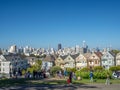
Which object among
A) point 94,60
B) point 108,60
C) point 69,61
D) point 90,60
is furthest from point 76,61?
point 108,60

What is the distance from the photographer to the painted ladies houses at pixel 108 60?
291 ft

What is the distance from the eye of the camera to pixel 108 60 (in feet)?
293

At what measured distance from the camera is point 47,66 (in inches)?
4227

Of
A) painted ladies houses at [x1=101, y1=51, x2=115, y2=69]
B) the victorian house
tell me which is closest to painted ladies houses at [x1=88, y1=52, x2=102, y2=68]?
painted ladies houses at [x1=101, y1=51, x2=115, y2=69]

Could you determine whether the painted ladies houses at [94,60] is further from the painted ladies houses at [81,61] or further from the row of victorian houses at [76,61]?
the painted ladies houses at [81,61]

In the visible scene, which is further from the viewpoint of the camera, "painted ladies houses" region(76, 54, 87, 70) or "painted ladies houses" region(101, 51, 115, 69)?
"painted ladies houses" region(76, 54, 87, 70)

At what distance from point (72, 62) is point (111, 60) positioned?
14.5 m

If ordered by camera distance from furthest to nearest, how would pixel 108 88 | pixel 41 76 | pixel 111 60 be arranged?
pixel 111 60, pixel 41 76, pixel 108 88

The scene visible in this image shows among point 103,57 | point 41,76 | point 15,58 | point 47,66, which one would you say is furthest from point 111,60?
point 41,76

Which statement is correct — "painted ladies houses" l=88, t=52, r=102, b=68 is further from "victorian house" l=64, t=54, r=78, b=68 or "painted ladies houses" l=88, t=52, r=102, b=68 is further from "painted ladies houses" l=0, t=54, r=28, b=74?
"painted ladies houses" l=0, t=54, r=28, b=74

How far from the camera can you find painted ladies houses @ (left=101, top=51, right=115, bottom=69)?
88625mm

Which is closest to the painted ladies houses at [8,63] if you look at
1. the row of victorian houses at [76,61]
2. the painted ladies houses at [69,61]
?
the row of victorian houses at [76,61]

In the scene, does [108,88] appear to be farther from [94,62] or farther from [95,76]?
[94,62]

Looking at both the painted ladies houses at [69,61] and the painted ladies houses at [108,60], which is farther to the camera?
the painted ladies houses at [69,61]
